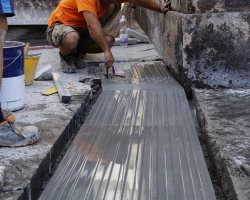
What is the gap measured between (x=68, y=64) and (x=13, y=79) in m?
1.34

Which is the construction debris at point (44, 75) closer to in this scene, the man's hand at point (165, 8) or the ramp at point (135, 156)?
the ramp at point (135, 156)

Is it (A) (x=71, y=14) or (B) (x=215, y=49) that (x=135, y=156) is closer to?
(B) (x=215, y=49)

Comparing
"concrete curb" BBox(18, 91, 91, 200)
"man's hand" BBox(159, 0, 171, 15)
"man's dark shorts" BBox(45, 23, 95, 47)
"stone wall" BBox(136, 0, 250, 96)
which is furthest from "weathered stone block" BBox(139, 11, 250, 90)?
"man's dark shorts" BBox(45, 23, 95, 47)

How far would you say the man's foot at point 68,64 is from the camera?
365 cm

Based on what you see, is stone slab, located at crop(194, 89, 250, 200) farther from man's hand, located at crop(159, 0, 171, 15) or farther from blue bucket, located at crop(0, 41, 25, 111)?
blue bucket, located at crop(0, 41, 25, 111)

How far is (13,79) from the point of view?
2391 mm

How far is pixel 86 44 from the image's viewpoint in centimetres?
405

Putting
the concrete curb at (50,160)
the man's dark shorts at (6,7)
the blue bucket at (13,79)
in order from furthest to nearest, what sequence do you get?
the blue bucket at (13,79), the man's dark shorts at (6,7), the concrete curb at (50,160)

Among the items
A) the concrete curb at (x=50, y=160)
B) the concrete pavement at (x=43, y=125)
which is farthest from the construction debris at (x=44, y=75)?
the concrete curb at (x=50, y=160)

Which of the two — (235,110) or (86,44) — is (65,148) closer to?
(235,110)

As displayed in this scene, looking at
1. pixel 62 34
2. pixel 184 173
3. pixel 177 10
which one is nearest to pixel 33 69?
pixel 62 34

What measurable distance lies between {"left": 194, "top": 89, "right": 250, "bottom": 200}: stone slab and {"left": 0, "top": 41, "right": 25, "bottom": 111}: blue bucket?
1200 mm

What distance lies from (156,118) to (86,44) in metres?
1.86

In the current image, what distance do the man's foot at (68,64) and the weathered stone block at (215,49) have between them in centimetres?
115
